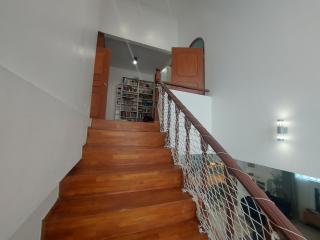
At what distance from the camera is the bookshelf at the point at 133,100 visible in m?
6.20

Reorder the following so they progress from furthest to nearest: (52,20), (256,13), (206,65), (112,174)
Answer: (206,65) < (256,13) < (112,174) < (52,20)

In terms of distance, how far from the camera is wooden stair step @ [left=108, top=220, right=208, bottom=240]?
134 centimetres

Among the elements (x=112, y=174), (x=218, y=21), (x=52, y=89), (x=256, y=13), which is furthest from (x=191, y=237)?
(x=218, y=21)

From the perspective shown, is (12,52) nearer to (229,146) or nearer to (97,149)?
(97,149)

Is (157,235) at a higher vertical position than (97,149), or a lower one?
lower

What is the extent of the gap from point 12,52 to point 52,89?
0.40 m

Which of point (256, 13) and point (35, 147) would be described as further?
point (256, 13)

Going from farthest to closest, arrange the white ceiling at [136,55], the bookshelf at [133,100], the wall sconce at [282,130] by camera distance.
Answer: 1. the bookshelf at [133,100]
2. the white ceiling at [136,55]
3. the wall sconce at [282,130]

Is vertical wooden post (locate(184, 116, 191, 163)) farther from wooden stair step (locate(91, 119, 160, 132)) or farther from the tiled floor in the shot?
the tiled floor

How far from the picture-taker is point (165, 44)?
16.2ft

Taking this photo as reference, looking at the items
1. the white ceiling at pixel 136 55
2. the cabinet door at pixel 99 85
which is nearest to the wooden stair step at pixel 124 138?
the cabinet door at pixel 99 85

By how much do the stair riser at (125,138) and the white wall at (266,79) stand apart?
4.61 ft

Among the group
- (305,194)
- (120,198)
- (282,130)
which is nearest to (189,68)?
(282,130)

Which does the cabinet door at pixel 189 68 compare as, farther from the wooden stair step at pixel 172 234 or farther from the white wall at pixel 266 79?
the wooden stair step at pixel 172 234
